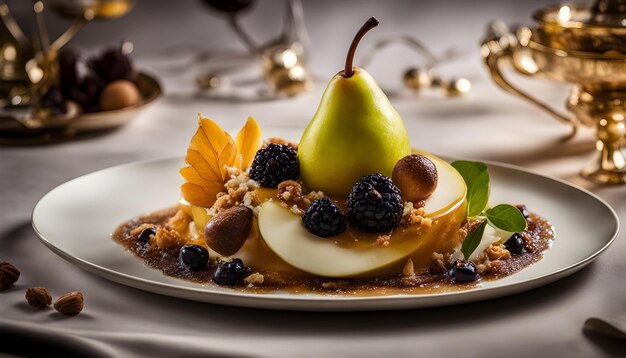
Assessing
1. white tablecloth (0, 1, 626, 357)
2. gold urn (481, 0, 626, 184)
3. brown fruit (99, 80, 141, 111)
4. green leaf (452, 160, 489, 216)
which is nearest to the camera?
white tablecloth (0, 1, 626, 357)

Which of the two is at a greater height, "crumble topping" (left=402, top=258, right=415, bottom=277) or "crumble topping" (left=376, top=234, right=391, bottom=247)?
"crumble topping" (left=376, top=234, right=391, bottom=247)

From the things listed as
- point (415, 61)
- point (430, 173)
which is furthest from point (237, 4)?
point (430, 173)

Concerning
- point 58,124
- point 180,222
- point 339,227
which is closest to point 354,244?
point 339,227

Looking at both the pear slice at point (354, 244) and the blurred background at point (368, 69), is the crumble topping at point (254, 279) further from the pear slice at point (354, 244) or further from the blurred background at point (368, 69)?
the blurred background at point (368, 69)

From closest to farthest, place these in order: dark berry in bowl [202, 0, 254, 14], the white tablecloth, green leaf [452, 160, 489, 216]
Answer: the white tablecloth
green leaf [452, 160, 489, 216]
dark berry in bowl [202, 0, 254, 14]

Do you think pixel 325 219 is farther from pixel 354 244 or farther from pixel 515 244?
pixel 515 244

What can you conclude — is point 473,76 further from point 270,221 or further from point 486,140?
point 270,221

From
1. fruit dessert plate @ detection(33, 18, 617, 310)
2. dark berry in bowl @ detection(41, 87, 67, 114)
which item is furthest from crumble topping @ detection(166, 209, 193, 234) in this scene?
dark berry in bowl @ detection(41, 87, 67, 114)

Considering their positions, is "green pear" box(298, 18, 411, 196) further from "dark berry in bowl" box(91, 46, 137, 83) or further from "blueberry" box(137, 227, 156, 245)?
"dark berry in bowl" box(91, 46, 137, 83)
